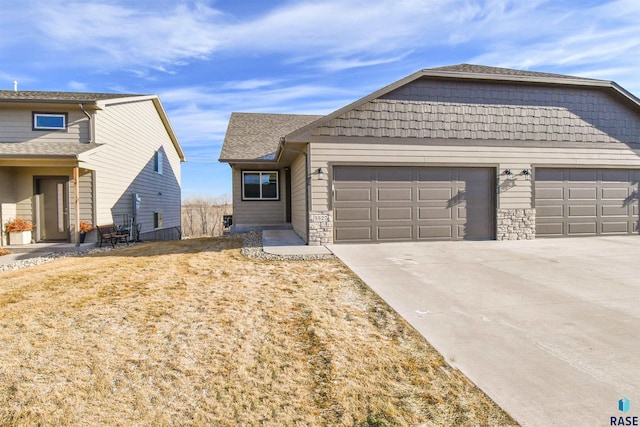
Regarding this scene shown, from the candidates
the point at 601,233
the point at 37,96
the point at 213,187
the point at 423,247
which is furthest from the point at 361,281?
the point at 213,187

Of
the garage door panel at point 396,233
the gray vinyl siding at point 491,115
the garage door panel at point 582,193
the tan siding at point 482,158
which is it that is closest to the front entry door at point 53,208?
the tan siding at point 482,158

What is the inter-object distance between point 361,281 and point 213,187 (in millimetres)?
41031

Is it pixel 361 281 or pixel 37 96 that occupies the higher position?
pixel 37 96

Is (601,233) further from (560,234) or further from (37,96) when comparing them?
(37,96)

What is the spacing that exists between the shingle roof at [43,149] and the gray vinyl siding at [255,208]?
533cm

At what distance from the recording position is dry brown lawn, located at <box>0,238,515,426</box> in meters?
2.44

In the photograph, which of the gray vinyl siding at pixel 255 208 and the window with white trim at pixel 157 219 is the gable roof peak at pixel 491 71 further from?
the window with white trim at pixel 157 219

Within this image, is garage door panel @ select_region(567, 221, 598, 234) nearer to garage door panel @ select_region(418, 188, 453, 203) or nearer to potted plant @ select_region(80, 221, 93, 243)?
garage door panel @ select_region(418, 188, 453, 203)

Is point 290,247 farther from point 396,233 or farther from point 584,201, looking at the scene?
point 584,201

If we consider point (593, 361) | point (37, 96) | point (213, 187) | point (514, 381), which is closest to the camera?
point (514, 381)

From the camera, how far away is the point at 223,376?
292cm

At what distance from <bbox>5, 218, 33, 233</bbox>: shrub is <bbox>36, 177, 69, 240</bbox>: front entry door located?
1.49 feet

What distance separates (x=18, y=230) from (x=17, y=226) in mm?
129

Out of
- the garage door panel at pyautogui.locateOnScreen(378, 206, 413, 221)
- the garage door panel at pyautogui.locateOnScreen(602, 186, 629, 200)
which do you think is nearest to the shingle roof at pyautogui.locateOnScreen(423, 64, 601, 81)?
the garage door panel at pyautogui.locateOnScreen(602, 186, 629, 200)
